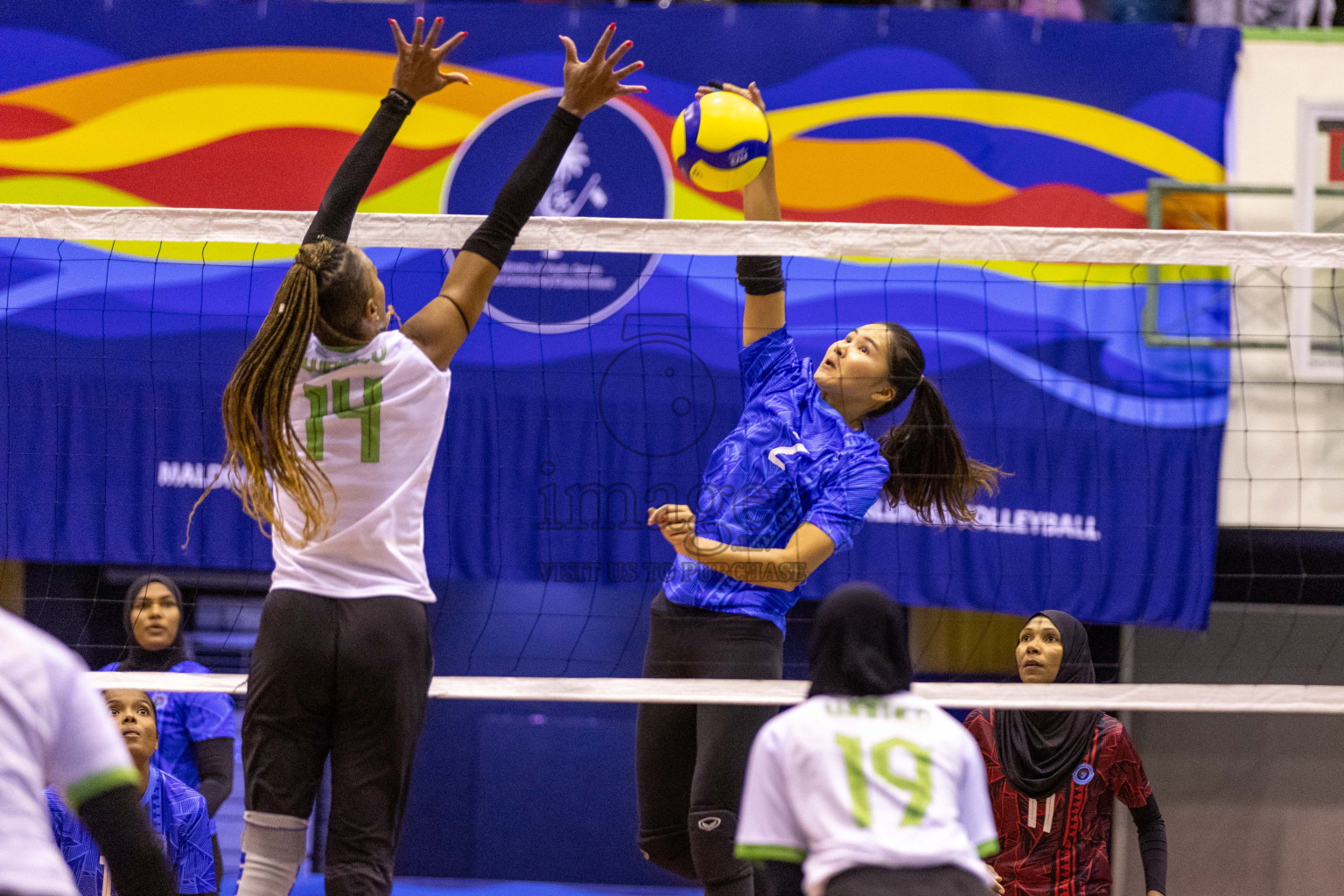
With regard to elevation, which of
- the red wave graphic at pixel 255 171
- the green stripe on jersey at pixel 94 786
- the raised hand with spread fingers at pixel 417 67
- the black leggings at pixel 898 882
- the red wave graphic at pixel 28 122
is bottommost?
the black leggings at pixel 898 882

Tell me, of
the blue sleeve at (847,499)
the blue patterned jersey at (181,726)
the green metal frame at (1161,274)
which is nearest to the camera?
the blue sleeve at (847,499)

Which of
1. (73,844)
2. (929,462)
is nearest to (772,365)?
(929,462)

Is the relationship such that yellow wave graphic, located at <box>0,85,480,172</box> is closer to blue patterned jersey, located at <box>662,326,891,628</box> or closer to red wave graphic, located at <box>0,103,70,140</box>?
red wave graphic, located at <box>0,103,70,140</box>

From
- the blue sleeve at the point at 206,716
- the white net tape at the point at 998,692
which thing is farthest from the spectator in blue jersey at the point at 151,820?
the blue sleeve at the point at 206,716

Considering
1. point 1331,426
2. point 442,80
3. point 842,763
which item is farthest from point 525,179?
point 1331,426

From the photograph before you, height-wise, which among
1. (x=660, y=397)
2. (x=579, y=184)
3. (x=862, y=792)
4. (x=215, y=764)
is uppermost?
(x=579, y=184)

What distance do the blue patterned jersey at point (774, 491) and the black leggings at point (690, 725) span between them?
56mm

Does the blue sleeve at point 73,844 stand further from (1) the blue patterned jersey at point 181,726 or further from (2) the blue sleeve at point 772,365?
(2) the blue sleeve at point 772,365

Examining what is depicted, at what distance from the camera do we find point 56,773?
5.52 feet

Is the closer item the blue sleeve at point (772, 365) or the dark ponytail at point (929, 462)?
the blue sleeve at point (772, 365)

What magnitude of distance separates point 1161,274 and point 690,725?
4.48 meters

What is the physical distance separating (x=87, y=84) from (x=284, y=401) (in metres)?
5.12

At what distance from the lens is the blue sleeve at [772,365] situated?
3.51m

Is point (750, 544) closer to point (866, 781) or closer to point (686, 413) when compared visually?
point (866, 781)
